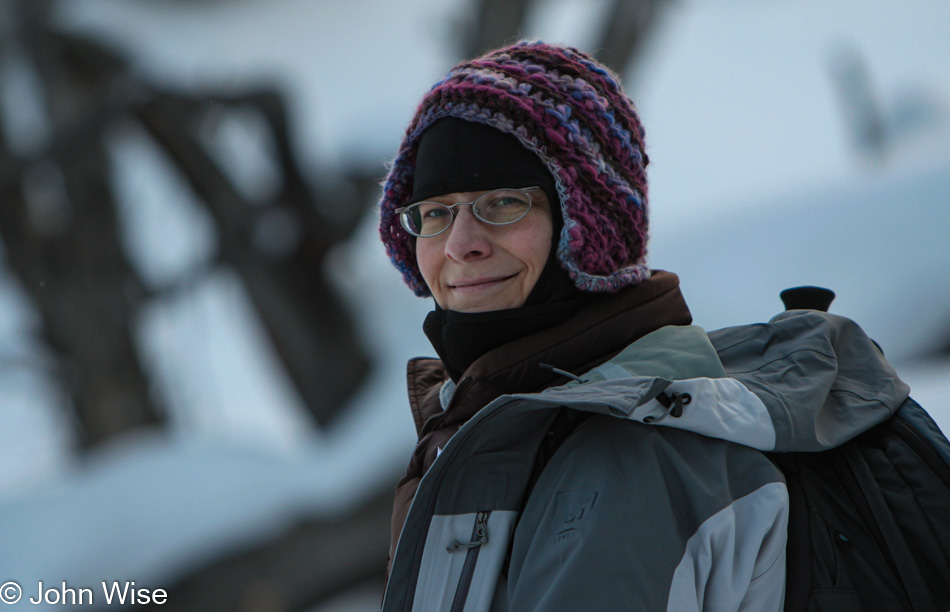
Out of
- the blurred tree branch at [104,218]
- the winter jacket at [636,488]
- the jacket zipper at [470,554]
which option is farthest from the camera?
the blurred tree branch at [104,218]

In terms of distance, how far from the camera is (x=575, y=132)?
1.28m

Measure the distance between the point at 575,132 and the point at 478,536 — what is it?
0.64 m

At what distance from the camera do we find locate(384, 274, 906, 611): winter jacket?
0.96 m

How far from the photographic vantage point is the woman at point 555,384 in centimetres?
98

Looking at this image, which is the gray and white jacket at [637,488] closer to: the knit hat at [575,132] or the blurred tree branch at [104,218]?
the knit hat at [575,132]

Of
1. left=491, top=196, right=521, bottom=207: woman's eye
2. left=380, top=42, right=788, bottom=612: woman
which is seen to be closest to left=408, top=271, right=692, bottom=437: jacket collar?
left=380, top=42, right=788, bottom=612: woman

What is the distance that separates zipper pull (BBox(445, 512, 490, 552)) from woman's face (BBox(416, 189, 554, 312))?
0.36 metres

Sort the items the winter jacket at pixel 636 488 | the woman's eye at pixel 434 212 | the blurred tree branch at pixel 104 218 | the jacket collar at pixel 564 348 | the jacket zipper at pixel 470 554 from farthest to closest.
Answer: the blurred tree branch at pixel 104 218, the woman's eye at pixel 434 212, the jacket collar at pixel 564 348, the jacket zipper at pixel 470 554, the winter jacket at pixel 636 488

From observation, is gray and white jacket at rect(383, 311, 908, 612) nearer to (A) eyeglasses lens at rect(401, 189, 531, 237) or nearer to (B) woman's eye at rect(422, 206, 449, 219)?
(A) eyeglasses lens at rect(401, 189, 531, 237)

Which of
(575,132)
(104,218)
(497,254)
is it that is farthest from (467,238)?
(104,218)

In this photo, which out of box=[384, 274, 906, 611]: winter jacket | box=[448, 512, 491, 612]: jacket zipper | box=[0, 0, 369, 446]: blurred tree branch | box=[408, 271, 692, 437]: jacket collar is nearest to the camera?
box=[384, 274, 906, 611]: winter jacket

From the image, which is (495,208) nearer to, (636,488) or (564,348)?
(564,348)

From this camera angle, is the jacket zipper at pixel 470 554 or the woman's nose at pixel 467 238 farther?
the woman's nose at pixel 467 238

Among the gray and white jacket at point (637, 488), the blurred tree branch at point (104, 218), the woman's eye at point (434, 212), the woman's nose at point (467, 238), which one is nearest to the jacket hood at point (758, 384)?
the gray and white jacket at point (637, 488)
